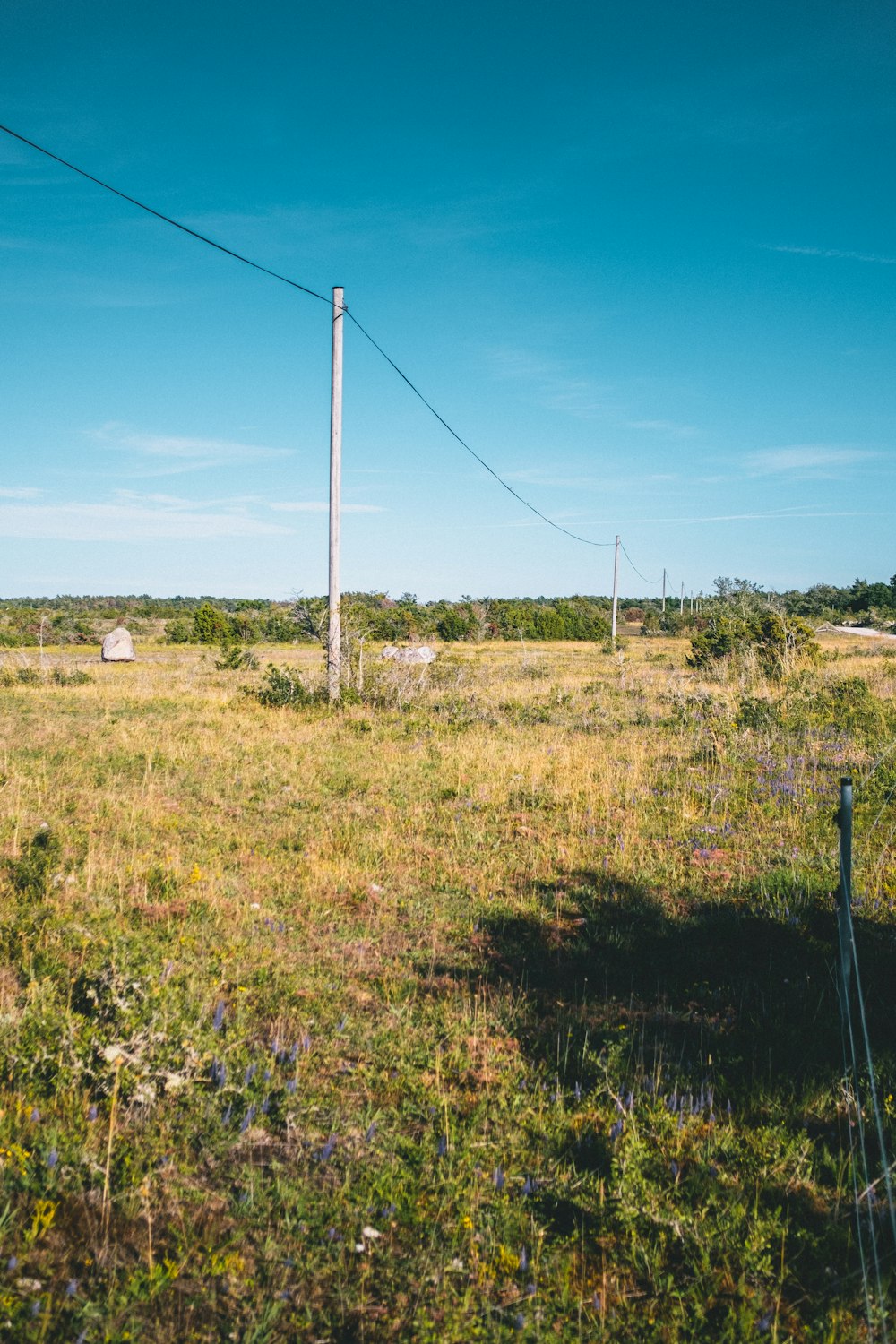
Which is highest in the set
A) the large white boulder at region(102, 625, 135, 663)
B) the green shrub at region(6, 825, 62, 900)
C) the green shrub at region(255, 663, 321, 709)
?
the large white boulder at region(102, 625, 135, 663)

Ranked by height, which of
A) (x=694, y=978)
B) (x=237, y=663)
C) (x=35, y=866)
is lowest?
(x=694, y=978)

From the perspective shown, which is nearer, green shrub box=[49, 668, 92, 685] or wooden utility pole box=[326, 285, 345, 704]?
wooden utility pole box=[326, 285, 345, 704]

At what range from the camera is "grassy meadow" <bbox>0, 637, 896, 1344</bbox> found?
236 centimetres

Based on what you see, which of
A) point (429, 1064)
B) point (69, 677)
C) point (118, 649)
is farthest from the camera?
point (118, 649)

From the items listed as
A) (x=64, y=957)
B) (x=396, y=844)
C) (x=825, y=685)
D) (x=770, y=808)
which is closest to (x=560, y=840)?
(x=396, y=844)

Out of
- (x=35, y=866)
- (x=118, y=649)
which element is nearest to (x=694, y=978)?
(x=35, y=866)

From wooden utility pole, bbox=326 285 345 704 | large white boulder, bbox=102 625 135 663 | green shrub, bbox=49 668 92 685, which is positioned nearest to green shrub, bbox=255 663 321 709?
wooden utility pole, bbox=326 285 345 704

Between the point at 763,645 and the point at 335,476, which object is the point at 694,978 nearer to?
the point at 335,476

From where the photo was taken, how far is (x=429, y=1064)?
354 cm

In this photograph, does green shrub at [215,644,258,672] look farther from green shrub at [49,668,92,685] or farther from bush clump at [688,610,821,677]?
bush clump at [688,610,821,677]

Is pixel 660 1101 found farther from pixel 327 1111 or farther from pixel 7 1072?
pixel 7 1072

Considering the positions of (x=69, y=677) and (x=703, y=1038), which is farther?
(x=69, y=677)

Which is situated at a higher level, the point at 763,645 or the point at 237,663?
the point at 763,645

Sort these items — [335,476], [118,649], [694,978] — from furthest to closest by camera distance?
1. [118,649]
2. [335,476]
3. [694,978]
